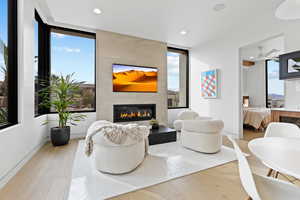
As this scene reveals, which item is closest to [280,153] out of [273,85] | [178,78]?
[178,78]

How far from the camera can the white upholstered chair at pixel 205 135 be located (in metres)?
2.66

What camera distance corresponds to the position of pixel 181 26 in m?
3.88

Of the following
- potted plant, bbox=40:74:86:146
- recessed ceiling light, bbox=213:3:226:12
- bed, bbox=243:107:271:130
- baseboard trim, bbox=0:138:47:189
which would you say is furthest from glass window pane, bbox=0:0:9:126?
bed, bbox=243:107:271:130

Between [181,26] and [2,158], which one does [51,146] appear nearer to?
[2,158]

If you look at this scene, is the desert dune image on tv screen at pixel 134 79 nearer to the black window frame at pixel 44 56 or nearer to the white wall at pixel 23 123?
the black window frame at pixel 44 56

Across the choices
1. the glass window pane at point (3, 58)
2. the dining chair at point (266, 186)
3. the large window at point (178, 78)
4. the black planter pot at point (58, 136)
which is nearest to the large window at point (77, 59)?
the black planter pot at point (58, 136)

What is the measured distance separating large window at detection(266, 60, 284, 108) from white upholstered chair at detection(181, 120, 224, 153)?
517 cm

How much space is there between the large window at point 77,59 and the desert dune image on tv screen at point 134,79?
26.4 inches

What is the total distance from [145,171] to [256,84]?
7.25 metres

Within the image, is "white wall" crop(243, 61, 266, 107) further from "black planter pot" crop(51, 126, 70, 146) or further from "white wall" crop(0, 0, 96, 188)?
"white wall" crop(0, 0, 96, 188)

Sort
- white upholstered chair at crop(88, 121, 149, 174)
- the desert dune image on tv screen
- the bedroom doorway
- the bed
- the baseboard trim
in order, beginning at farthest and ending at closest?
1. the bedroom doorway
2. the bed
3. the desert dune image on tv screen
4. white upholstered chair at crop(88, 121, 149, 174)
5. the baseboard trim

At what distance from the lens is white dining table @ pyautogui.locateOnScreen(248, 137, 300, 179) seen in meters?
0.93

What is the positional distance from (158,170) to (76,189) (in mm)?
1066

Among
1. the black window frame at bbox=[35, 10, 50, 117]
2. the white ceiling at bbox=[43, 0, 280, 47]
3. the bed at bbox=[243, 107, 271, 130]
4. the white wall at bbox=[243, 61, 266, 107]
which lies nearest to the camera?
the white ceiling at bbox=[43, 0, 280, 47]
